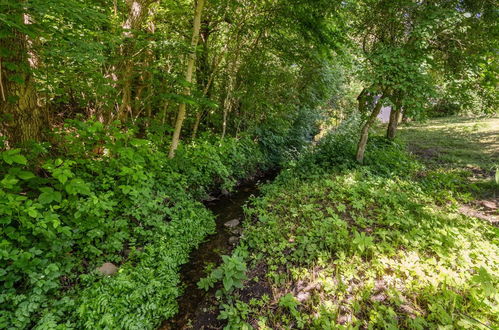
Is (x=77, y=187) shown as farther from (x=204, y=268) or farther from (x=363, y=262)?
(x=363, y=262)

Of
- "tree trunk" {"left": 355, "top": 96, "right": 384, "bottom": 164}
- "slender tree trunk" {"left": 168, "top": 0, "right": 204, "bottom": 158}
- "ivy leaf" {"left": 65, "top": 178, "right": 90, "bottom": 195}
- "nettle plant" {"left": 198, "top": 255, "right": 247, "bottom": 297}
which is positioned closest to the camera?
"ivy leaf" {"left": 65, "top": 178, "right": 90, "bottom": 195}

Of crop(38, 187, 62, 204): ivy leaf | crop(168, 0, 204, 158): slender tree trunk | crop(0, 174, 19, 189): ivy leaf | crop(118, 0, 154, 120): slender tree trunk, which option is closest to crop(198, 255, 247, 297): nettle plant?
crop(38, 187, 62, 204): ivy leaf

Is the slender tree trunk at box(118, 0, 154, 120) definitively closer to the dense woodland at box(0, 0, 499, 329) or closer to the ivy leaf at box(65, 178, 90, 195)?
the dense woodland at box(0, 0, 499, 329)

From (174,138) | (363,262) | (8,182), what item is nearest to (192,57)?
(174,138)

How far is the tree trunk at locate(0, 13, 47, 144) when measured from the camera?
3322 mm

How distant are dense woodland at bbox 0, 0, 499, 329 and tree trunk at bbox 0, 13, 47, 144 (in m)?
0.02

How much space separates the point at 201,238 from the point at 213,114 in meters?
4.71

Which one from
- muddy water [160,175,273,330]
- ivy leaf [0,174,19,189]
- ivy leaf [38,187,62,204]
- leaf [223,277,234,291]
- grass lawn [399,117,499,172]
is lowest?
muddy water [160,175,273,330]

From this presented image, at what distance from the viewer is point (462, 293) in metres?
3.06

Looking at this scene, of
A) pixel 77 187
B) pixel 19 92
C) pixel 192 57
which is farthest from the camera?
pixel 192 57

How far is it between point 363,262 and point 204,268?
104 inches

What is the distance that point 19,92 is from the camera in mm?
3574

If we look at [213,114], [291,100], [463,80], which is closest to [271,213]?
[213,114]

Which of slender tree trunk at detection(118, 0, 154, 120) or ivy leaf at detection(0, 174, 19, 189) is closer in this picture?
ivy leaf at detection(0, 174, 19, 189)
